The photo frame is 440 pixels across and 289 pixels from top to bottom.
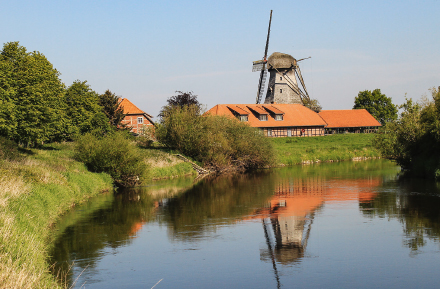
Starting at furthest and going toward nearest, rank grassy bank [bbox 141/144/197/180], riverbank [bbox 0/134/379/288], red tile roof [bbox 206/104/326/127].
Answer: red tile roof [bbox 206/104/326/127]
grassy bank [bbox 141/144/197/180]
riverbank [bbox 0/134/379/288]

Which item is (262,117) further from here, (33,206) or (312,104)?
(33,206)

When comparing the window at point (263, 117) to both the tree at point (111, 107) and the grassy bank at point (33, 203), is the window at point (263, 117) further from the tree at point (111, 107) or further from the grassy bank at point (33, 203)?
the grassy bank at point (33, 203)

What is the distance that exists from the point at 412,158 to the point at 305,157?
56.7 ft

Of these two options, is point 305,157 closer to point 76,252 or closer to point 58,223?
point 58,223

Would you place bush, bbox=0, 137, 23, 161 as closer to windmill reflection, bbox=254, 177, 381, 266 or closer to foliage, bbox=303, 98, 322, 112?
windmill reflection, bbox=254, 177, 381, 266

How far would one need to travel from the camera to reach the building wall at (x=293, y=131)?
75438 millimetres

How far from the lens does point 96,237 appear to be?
18359mm

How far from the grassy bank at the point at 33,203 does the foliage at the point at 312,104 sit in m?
51.9

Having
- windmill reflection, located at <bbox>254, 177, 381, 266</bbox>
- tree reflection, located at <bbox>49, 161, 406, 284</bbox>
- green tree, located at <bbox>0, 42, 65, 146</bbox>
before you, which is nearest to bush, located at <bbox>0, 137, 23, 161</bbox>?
green tree, located at <bbox>0, 42, 65, 146</bbox>

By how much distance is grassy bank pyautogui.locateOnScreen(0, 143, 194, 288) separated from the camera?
10.3 metres

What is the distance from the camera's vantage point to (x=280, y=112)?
76.4 m

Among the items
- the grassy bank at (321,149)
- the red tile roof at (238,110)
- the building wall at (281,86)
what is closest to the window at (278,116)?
the red tile roof at (238,110)

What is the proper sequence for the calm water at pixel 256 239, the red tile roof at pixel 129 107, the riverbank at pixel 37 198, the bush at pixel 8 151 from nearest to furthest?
the riverbank at pixel 37 198 < the calm water at pixel 256 239 < the bush at pixel 8 151 < the red tile roof at pixel 129 107

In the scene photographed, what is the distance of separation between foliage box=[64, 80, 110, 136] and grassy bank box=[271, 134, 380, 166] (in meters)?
20.2
